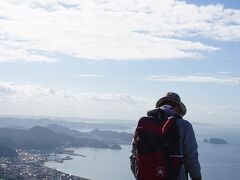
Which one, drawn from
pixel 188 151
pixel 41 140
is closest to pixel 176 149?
pixel 188 151

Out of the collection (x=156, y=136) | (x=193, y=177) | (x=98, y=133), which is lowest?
(x=98, y=133)

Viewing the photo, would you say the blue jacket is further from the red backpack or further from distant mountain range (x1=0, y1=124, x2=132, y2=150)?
distant mountain range (x1=0, y1=124, x2=132, y2=150)

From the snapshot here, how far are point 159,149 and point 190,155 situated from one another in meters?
0.18

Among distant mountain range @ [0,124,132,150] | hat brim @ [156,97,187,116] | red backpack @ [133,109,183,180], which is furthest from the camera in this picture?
distant mountain range @ [0,124,132,150]

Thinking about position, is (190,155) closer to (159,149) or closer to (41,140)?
(159,149)

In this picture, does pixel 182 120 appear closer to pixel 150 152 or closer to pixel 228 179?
pixel 150 152

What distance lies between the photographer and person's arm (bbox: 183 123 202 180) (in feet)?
7.77

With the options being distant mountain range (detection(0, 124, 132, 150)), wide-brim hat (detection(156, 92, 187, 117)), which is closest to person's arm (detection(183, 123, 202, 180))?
wide-brim hat (detection(156, 92, 187, 117))

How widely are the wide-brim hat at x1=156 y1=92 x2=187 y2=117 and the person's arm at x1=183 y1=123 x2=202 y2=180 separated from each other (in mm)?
182

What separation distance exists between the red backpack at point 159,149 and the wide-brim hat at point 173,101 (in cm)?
19

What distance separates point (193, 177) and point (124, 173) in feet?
183

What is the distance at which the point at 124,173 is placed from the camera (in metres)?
57.0

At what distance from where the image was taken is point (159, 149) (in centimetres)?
237

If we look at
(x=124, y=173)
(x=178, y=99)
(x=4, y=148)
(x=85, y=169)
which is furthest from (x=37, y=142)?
(x=178, y=99)
